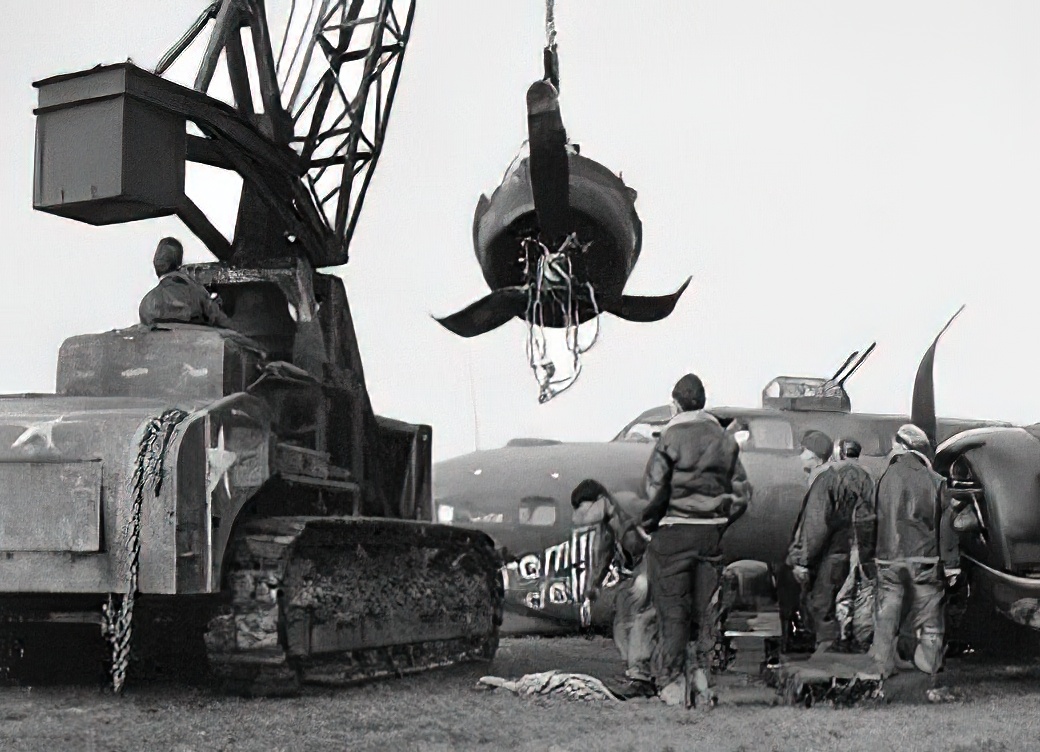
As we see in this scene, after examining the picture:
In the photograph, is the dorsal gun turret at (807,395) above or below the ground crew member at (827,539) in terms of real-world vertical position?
above

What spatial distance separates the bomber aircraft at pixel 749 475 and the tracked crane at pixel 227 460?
1465mm

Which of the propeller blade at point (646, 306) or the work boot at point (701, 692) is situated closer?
the work boot at point (701, 692)

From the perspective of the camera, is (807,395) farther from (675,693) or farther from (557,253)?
(675,693)

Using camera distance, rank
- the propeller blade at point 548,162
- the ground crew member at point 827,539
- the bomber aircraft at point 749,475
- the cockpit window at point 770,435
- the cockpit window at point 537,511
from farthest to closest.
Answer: the cockpit window at point 770,435 → the cockpit window at point 537,511 → the propeller blade at point 548,162 → the bomber aircraft at point 749,475 → the ground crew member at point 827,539

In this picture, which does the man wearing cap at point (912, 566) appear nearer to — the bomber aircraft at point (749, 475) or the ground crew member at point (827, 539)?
the ground crew member at point (827, 539)

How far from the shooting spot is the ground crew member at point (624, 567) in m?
7.35

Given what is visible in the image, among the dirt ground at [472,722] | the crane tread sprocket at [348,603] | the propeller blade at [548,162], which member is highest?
the propeller blade at [548,162]

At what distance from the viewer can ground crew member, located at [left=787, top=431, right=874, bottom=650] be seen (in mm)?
8430

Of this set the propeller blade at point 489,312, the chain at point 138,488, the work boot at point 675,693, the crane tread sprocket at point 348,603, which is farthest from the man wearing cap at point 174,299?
the work boot at point 675,693

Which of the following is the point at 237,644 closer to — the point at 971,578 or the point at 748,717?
the point at 748,717

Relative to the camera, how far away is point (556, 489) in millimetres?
10750

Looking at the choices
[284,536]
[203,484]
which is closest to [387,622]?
[284,536]

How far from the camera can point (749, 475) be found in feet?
35.2

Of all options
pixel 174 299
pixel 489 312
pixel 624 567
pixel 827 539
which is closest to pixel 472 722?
pixel 624 567
